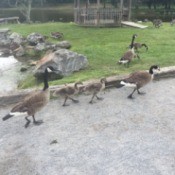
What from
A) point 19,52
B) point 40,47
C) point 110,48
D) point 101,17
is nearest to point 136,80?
point 110,48

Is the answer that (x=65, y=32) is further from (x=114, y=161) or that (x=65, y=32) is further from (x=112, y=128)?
(x=114, y=161)

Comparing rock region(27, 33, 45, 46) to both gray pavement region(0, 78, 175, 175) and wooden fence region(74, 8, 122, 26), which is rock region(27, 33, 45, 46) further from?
gray pavement region(0, 78, 175, 175)

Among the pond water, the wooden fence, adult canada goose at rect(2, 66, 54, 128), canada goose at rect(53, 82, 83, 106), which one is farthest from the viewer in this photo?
the wooden fence

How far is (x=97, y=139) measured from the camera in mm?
8227

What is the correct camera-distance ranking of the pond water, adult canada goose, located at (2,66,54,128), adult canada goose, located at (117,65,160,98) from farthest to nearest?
the pond water, adult canada goose, located at (117,65,160,98), adult canada goose, located at (2,66,54,128)

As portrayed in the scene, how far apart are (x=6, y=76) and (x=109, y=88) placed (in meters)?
7.38

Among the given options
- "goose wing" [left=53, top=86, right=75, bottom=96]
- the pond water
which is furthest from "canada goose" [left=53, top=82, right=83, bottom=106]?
the pond water

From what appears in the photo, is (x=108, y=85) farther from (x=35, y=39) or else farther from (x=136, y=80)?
(x=35, y=39)

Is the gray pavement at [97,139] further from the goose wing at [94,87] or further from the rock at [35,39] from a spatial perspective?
the rock at [35,39]

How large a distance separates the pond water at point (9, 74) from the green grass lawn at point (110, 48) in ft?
2.63

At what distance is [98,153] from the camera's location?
7586 millimetres

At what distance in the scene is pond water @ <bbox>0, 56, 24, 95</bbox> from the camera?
15.2m

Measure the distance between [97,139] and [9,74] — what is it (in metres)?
10.4

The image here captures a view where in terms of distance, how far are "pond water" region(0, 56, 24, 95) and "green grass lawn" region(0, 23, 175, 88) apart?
2.63ft
